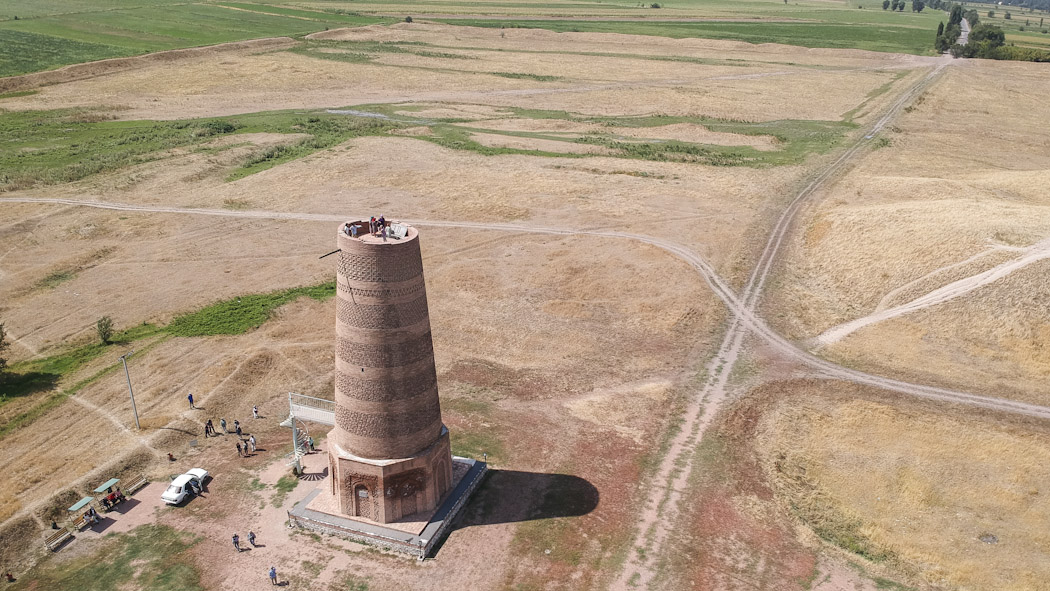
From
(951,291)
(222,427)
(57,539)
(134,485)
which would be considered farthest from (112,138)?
Result: (951,291)

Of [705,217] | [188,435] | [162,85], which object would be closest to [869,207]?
Result: [705,217]

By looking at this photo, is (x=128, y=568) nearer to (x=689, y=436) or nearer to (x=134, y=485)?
(x=134, y=485)

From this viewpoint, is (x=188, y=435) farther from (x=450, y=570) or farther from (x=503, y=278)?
(x=503, y=278)

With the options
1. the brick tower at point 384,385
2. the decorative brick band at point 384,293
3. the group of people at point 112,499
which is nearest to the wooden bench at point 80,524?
the group of people at point 112,499

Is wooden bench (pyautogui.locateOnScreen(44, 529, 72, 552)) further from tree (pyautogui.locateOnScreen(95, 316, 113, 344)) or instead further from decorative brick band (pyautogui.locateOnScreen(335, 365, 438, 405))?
tree (pyautogui.locateOnScreen(95, 316, 113, 344))

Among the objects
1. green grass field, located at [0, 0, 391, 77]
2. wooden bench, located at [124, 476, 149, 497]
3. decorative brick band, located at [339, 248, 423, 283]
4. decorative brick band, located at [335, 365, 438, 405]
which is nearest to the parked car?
wooden bench, located at [124, 476, 149, 497]

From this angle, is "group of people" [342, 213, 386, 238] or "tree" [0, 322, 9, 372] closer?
"group of people" [342, 213, 386, 238]
